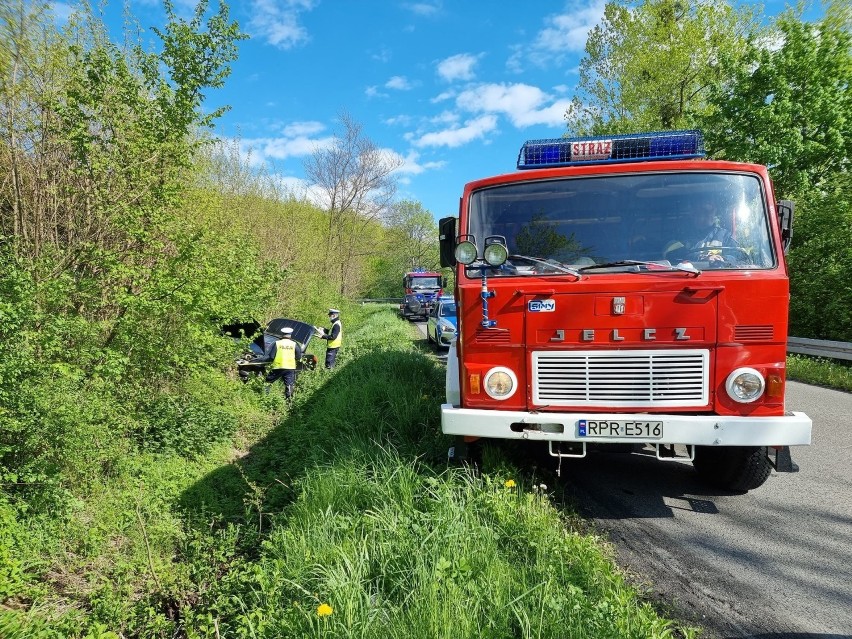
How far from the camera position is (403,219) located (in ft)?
172

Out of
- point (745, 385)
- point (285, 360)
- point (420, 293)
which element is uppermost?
point (420, 293)

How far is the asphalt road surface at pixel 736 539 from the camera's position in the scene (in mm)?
2762

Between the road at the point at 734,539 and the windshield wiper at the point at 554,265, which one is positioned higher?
the windshield wiper at the point at 554,265

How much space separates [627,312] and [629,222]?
0.85m

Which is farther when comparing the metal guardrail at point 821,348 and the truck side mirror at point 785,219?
the metal guardrail at point 821,348

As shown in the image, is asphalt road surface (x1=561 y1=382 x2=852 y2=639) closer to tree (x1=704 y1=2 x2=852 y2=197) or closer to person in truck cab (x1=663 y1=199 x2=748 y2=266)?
person in truck cab (x1=663 y1=199 x2=748 y2=266)

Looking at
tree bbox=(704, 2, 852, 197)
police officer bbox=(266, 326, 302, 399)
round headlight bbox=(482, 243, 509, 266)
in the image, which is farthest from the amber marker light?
tree bbox=(704, 2, 852, 197)

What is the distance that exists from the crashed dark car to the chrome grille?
6.31 m

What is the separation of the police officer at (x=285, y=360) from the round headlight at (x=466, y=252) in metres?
5.62

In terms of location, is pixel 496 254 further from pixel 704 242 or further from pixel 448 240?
pixel 704 242

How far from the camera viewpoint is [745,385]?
11.3 feet

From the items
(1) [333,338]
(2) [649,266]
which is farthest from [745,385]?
(1) [333,338]

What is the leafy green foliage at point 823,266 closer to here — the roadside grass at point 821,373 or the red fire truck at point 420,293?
the roadside grass at point 821,373

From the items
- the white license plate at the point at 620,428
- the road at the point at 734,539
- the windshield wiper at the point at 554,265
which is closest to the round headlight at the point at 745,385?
the white license plate at the point at 620,428
